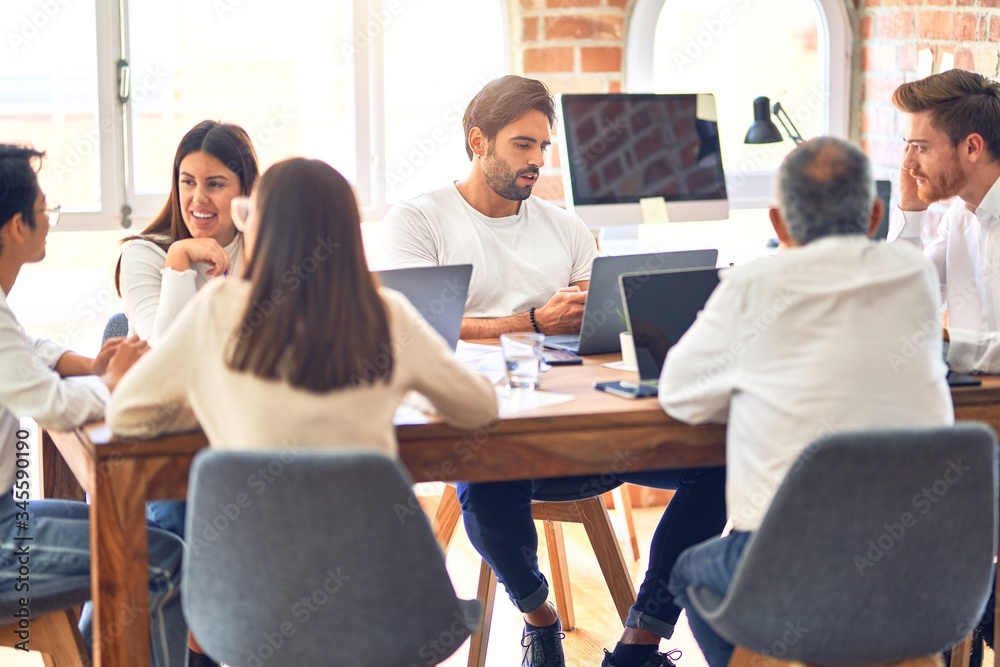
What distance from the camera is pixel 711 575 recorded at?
176 cm

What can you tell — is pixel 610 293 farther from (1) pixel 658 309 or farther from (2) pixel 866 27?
(2) pixel 866 27

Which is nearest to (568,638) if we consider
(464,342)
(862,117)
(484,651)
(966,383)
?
(484,651)

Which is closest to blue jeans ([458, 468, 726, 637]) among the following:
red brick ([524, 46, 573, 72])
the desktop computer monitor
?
the desktop computer monitor

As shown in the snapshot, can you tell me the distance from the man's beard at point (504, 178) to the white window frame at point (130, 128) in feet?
2.52

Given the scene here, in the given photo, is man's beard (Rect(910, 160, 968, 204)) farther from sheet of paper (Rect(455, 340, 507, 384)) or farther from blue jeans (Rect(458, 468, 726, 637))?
sheet of paper (Rect(455, 340, 507, 384))

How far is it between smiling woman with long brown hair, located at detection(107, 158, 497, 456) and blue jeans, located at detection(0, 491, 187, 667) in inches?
14.0

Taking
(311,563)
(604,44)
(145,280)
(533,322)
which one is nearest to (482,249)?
(533,322)

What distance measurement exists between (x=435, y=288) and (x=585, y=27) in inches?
65.4

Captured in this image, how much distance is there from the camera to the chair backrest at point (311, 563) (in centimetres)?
146

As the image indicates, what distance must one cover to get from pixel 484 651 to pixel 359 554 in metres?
1.02

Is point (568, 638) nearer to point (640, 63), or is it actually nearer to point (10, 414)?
point (10, 414)

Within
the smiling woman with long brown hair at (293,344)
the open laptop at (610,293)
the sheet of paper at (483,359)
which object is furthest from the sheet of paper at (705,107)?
the smiling woman with long brown hair at (293,344)

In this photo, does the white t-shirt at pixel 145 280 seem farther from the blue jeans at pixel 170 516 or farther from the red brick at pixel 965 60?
the red brick at pixel 965 60

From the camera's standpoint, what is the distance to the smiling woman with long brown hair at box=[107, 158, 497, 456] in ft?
5.20
